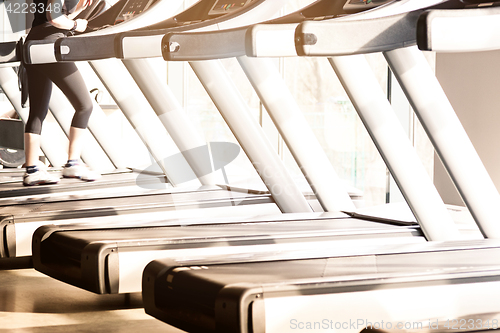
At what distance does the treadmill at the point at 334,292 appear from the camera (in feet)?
5.19

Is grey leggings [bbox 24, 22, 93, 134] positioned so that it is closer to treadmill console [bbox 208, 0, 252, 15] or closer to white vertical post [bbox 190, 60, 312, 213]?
white vertical post [bbox 190, 60, 312, 213]

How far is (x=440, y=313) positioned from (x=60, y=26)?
275cm

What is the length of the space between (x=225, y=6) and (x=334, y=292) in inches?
76.2

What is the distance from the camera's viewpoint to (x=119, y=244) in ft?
7.68

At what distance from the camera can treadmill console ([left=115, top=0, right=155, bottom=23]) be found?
3.83 m

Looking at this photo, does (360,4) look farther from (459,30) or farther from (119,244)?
(119,244)

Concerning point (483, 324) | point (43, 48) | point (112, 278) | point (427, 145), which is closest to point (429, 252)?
point (483, 324)

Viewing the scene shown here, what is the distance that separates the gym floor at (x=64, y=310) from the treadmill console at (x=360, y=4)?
4.23 ft

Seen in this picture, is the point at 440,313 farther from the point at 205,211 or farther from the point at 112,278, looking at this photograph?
the point at 205,211

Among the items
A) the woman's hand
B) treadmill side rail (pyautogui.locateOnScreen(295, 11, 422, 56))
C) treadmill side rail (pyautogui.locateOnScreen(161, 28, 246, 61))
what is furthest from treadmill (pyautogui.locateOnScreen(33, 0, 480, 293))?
the woman's hand

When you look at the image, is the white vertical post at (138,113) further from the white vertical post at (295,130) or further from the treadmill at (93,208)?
the white vertical post at (295,130)

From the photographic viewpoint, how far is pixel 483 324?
5.06 feet

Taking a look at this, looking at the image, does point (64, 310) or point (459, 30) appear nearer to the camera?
Result: point (459, 30)

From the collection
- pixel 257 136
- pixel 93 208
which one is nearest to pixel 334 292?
pixel 257 136
